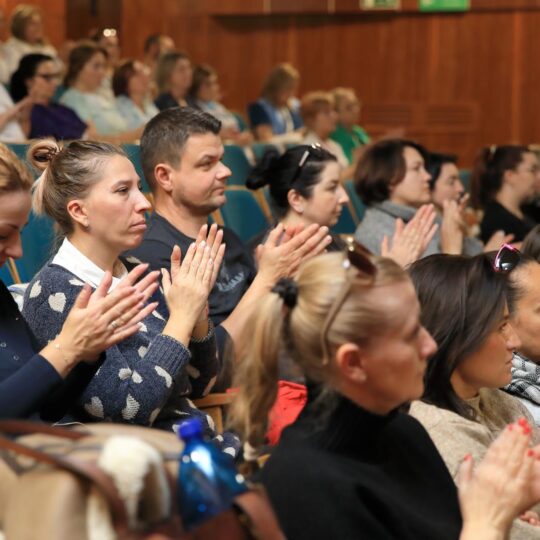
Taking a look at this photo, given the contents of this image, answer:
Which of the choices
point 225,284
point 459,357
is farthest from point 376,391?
point 225,284

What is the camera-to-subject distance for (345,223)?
4969 mm

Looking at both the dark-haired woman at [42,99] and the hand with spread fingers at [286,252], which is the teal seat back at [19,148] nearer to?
the hand with spread fingers at [286,252]

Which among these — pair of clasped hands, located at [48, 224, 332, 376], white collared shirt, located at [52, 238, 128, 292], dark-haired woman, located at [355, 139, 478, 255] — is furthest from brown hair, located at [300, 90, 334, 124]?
white collared shirt, located at [52, 238, 128, 292]

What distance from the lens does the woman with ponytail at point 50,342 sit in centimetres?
170

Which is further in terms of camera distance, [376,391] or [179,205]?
[179,205]

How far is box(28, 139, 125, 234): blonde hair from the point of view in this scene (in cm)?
235

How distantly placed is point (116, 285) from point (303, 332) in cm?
84

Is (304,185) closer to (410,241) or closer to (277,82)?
(410,241)

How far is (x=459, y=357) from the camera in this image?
1.90 metres

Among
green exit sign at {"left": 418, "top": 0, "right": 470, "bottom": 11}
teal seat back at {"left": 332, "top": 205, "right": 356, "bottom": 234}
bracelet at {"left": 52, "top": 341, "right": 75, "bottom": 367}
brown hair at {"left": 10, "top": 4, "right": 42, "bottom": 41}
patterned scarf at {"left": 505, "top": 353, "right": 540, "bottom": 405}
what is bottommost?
teal seat back at {"left": 332, "top": 205, "right": 356, "bottom": 234}

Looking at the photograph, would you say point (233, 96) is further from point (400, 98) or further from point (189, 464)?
point (189, 464)

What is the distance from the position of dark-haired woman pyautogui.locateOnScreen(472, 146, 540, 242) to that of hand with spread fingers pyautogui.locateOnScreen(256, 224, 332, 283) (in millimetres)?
2333

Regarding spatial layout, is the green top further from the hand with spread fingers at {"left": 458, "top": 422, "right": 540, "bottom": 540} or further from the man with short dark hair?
the hand with spread fingers at {"left": 458, "top": 422, "right": 540, "bottom": 540}

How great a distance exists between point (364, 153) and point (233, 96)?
545 centimetres
